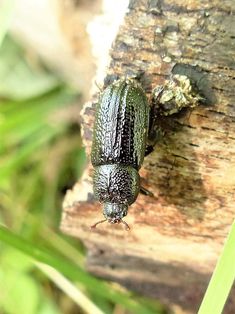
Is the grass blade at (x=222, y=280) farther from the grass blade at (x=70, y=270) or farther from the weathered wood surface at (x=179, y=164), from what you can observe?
the grass blade at (x=70, y=270)

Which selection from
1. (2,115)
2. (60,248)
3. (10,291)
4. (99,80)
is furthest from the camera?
(2,115)

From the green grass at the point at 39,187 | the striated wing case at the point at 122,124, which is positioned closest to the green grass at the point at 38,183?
the green grass at the point at 39,187

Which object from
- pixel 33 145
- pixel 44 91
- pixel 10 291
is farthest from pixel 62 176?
pixel 10 291

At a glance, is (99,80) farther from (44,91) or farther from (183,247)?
(44,91)

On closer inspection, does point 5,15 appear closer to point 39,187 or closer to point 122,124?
point 122,124

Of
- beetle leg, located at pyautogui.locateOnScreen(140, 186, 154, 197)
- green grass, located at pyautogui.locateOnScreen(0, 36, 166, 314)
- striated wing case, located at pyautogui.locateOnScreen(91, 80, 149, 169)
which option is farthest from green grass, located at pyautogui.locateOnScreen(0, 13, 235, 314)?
striated wing case, located at pyautogui.locateOnScreen(91, 80, 149, 169)

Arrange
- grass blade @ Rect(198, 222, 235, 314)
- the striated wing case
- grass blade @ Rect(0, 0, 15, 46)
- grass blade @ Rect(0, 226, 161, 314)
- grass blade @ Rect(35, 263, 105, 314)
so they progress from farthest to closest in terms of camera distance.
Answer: grass blade @ Rect(35, 263, 105, 314)
grass blade @ Rect(0, 0, 15, 46)
grass blade @ Rect(0, 226, 161, 314)
the striated wing case
grass blade @ Rect(198, 222, 235, 314)

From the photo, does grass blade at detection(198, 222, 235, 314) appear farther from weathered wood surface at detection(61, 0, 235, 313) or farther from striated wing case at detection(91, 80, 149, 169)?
striated wing case at detection(91, 80, 149, 169)
